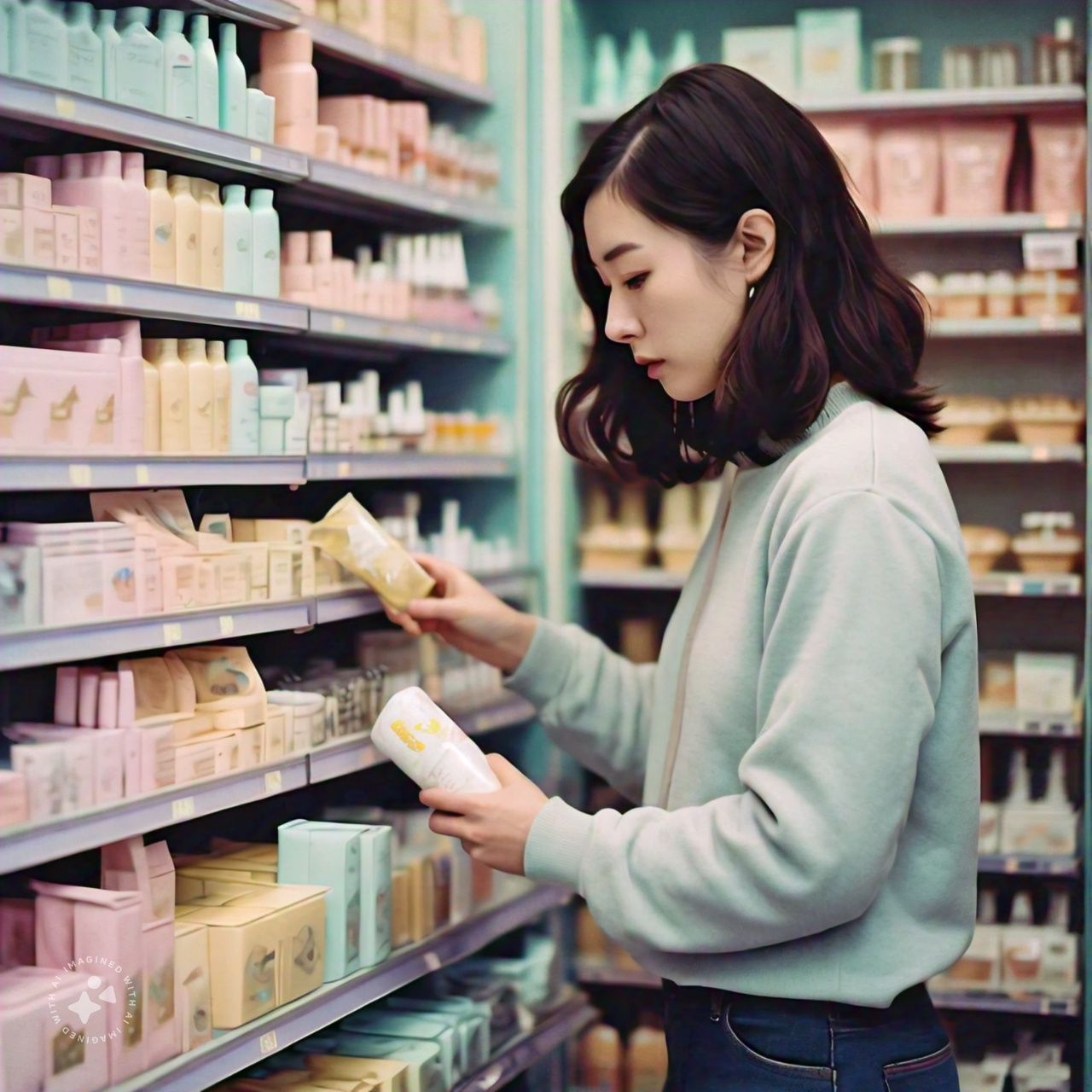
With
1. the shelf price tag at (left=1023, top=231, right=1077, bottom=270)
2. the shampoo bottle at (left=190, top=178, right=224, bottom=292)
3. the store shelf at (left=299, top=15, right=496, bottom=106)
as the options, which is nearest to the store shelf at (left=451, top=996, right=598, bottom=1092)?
the shampoo bottle at (left=190, top=178, right=224, bottom=292)

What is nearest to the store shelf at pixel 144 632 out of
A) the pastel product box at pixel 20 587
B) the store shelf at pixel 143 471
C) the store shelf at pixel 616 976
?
the pastel product box at pixel 20 587

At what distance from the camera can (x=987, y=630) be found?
4.39 m

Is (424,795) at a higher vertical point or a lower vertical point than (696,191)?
lower

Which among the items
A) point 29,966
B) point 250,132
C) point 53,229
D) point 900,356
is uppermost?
point 250,132

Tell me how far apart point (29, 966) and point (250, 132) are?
142cm

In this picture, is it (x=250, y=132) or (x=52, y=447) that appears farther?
(x=250, y=132)

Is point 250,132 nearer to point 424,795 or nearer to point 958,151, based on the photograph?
point 424,795

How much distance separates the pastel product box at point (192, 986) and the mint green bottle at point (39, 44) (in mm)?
1294

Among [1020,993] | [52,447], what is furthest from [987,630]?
[52,447]

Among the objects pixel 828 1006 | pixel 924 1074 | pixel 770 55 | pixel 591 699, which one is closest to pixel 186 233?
pixel 591 699

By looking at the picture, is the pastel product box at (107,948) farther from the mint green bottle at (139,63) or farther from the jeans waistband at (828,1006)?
the mint green bottle at (139,63)

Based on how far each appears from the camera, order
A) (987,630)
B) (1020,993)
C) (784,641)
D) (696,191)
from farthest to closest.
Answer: (987,630) → (1020,993) → (696,191) → (784,641)

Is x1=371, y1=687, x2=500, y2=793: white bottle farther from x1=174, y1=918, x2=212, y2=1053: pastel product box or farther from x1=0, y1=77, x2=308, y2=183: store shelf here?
x1=0, y1=77, x2=308, y2=183: store shelf

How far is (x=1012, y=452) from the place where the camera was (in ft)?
12.9
